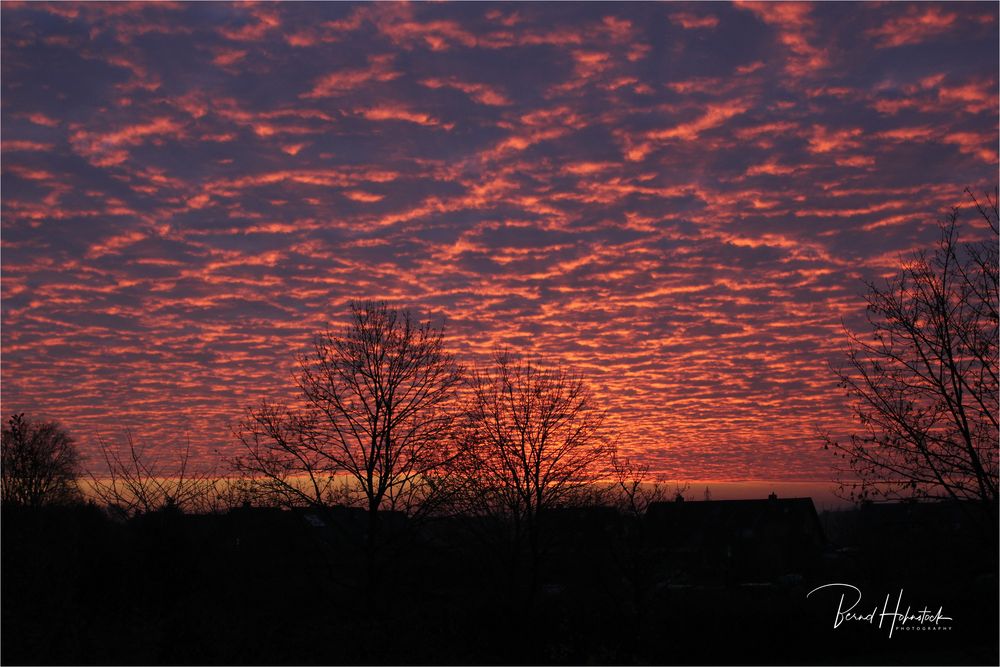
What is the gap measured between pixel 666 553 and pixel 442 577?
39.6 ft

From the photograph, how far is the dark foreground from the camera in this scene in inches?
728

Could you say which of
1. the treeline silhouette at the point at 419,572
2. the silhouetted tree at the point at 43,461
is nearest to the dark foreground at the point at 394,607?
the treeline silhouette at the point at 419,572

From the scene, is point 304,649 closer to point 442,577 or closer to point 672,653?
point 672,653

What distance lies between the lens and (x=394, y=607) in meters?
28.3

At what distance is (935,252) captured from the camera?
694 inches

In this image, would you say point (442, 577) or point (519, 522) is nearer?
point (519, 522)

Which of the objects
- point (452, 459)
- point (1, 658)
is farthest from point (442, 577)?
point (1, 658)

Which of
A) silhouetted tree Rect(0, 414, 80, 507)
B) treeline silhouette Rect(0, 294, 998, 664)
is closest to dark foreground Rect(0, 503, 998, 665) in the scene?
treeline silhouette Rect(0, 294, 998, 664)
